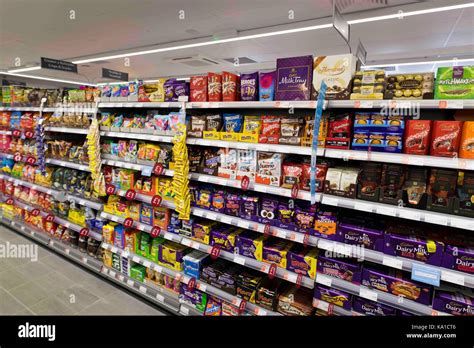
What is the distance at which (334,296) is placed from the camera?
6.64 ft

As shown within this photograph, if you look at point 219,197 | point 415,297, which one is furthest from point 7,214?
point 415,297

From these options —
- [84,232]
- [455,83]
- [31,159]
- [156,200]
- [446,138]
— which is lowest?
[84,232]

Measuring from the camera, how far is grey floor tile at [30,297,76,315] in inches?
108

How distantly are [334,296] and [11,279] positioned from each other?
3.61 meters

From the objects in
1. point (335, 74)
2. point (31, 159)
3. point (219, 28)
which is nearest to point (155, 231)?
point (335, 74)

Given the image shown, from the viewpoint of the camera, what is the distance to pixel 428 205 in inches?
65.7

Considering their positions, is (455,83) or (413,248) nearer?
(455,83)

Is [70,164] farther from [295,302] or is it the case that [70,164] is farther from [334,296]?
[334,296]

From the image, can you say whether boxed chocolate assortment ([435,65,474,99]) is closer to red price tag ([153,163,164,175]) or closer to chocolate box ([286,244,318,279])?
chocolate box ([286,244,318,279])

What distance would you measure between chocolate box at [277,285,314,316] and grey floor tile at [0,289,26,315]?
2580 millimetres

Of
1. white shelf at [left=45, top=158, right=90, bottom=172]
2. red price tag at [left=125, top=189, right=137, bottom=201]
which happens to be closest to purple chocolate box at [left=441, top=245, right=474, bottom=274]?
red price tag at [left=125, top=189, right=137, bottom=201]

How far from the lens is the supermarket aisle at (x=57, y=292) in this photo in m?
2.81

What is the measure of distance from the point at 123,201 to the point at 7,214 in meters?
3.11
